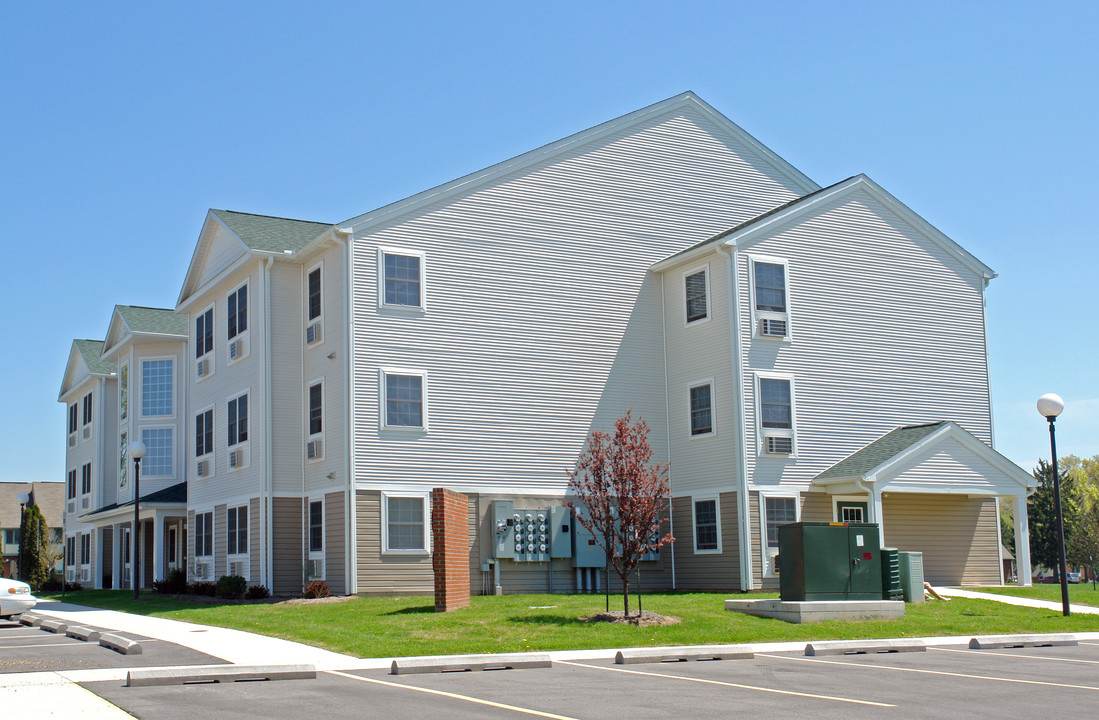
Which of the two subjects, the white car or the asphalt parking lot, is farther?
the white car

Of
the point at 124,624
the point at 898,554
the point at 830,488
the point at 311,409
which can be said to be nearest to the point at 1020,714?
the point at 898,554

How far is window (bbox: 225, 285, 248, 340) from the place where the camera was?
1238 inches

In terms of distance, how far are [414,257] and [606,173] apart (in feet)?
21.5

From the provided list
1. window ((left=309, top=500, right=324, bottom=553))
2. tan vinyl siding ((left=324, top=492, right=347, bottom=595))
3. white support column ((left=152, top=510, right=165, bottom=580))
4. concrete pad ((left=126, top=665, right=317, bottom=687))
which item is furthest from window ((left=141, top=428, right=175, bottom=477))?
concrete pad ((left=126, top=665, right=317, bottom=687))

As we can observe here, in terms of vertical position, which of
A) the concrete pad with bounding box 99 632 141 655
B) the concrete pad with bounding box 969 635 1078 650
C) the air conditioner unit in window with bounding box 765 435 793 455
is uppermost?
the air conditioner unit in window with bounding box 765 435 793 455

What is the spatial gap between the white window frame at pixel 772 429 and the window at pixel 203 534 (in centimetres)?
1588

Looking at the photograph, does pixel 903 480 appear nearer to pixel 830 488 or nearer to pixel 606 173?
pixel 830 488

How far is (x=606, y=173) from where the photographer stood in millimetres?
32156

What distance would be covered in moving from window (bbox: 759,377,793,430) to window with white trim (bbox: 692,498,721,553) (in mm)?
2557

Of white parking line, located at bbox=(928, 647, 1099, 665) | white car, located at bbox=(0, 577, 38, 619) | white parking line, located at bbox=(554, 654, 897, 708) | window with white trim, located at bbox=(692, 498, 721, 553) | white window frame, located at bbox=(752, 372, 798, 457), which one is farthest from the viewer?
window with white trim, located at bbox=(692, 498, 721, 553)

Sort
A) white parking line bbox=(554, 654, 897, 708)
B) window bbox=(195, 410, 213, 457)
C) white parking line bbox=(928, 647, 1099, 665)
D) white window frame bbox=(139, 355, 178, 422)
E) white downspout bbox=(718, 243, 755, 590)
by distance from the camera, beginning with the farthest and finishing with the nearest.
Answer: white window frame bbox=(139, 355, 178, 422) → window bbox=(195, 410, 213, 457) → white downspout bbox=(718, 243, 755, 590) → white parking line bbox=(928, 647, 1099, 665) → white parking line bbox=(554, 654, 897, 708)

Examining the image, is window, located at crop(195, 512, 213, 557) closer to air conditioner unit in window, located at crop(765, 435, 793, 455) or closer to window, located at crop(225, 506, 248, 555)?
window, located at crop(225, 506, 248, 555)

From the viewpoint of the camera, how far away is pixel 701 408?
30.7m

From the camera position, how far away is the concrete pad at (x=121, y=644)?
1596 centimetres
